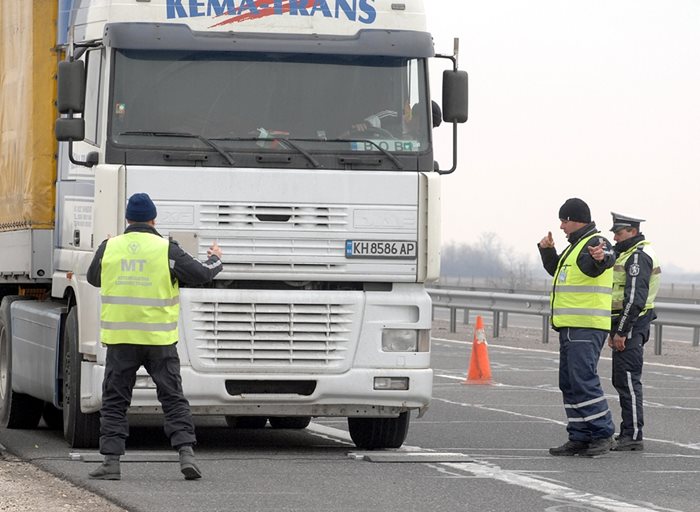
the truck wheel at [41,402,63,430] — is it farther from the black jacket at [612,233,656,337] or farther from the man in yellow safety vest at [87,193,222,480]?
the black jacket at [612,233,656,337]

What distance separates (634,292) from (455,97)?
2.13 metres

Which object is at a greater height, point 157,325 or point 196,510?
point 157,325

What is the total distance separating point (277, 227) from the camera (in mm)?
11508

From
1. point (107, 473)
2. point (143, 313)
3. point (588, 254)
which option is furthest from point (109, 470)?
point (588, 254)

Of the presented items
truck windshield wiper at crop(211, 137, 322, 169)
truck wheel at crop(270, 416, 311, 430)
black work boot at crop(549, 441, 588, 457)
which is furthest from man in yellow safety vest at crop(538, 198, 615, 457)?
truck wheel at crop(270, 416, 311, 430)

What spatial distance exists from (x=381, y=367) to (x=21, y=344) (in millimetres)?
3490

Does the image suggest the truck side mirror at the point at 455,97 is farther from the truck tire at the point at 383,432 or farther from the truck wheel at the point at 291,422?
the truck wheel at the point at 291,422

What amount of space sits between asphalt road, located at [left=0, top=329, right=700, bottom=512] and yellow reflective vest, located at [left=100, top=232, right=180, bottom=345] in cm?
88

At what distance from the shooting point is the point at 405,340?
38.5ft

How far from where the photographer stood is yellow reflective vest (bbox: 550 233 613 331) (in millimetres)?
12172

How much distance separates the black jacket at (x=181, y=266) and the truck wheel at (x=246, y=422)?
4.23 metres

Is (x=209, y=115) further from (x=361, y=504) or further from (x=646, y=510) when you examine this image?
(x=646, y=510)

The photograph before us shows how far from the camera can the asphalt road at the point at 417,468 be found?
921 centimetres

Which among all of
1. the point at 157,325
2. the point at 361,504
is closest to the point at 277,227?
the point at 157,325
